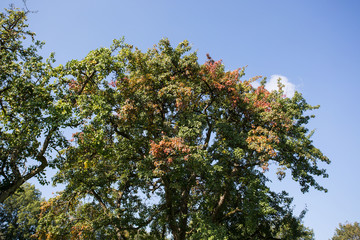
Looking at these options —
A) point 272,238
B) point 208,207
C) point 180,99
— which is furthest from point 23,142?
point 272,238

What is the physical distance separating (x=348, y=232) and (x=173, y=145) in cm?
7362

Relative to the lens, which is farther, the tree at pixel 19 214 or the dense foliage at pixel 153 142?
the tree at pixel 19 214

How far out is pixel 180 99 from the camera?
1251cm

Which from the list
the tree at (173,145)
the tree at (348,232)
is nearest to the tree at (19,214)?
the tree at (173,145)

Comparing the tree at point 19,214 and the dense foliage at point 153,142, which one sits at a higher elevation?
the dense foliage at point 153,142

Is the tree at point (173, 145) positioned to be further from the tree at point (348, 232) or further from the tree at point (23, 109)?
the tree at point (348, 232)

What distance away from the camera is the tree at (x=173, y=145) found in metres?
11.5

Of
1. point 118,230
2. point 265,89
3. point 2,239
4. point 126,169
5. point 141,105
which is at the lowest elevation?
point 2,239

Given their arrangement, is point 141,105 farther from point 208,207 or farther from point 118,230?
point 208,207

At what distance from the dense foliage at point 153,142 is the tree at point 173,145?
61 mm

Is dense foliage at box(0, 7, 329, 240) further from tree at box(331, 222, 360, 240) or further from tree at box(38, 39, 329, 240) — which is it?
tree at box(331, 222, 360, 240)

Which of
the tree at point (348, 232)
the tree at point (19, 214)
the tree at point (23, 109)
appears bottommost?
the tree at point (19, 214)

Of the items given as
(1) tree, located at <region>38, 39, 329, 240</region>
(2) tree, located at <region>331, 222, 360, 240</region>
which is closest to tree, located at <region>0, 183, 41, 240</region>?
(1) tree, located at <region>38, 39, 329, 240</region>

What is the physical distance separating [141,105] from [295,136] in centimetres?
850
